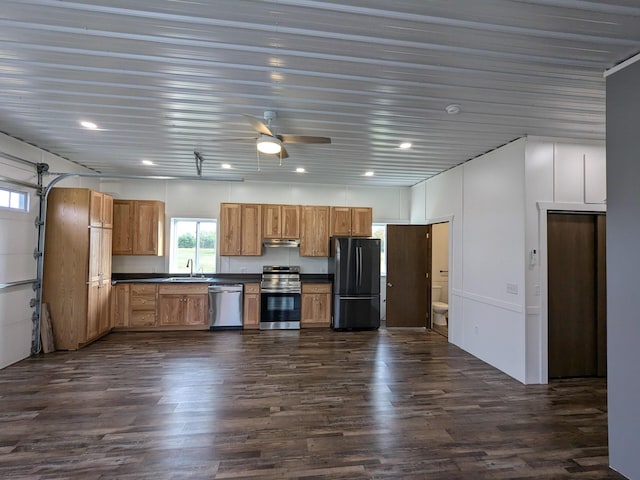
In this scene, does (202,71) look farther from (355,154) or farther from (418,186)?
(418,186)

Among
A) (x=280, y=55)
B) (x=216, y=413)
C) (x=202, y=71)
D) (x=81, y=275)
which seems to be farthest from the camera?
(x=81, y=275)

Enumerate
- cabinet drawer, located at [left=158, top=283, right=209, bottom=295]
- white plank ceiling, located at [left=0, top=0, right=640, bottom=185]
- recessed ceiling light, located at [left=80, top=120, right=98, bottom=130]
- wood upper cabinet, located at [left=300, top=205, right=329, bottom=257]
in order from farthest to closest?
wood upper cabinet, located at [left=300, top=205, right=329, bottom=257] < cabinet drawer, located at [left=158, top=283, right=209, bottom=295] < recessed ceiling light, located at [left=80, top=120, right=98, bottom=130] < white plank ceiling, located at [left=0, top=0, right=640, bottom=185]

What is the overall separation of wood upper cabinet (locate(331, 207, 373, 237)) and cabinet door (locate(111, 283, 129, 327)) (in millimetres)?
3859

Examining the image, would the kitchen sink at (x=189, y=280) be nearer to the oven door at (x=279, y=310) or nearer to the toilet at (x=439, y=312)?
the oven door at (x=279, y=310)

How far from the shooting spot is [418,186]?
6.25 m

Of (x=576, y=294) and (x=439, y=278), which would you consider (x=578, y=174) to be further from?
(x=439, y=278)

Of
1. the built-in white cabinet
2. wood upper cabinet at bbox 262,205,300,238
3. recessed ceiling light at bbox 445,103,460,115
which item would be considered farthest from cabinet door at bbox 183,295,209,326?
the built-in white cabinet

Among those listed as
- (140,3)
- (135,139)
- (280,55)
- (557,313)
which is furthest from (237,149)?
(557,313)

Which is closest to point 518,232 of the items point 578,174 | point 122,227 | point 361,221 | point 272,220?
point 578,174

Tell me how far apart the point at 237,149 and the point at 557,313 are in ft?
14.5

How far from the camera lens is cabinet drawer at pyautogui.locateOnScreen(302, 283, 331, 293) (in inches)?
231

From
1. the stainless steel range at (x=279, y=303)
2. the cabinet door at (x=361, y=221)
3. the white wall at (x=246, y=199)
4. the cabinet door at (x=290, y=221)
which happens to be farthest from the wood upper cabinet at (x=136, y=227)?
the cabinet door at (x=361, y=221)

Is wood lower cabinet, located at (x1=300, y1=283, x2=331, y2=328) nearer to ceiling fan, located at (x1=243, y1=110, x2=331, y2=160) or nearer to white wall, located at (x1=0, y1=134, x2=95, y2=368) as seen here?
ceiling fan, located at (x1=243, y1=110, x2=331, y2=160)

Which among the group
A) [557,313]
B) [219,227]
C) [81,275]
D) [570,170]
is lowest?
[557,313]
